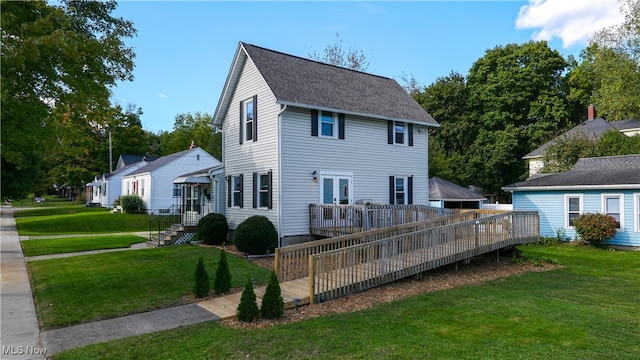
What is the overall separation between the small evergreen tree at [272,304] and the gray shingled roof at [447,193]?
22.4 meters

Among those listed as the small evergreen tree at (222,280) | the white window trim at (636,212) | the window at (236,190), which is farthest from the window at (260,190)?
the white window trim at (636,212)

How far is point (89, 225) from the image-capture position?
2578 cm

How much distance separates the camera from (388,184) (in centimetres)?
1708

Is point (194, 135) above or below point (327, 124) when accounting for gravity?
above

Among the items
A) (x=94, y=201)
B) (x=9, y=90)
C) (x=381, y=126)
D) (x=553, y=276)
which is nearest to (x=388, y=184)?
(x=381, y=126)

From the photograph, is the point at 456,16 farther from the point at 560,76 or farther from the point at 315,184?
the point at 560,76

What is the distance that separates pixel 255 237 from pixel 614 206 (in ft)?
52.1

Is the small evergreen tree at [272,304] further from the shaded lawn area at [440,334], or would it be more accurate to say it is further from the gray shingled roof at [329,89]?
the gray shingled roof at [329,89]

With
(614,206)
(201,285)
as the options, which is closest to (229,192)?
(201,285)

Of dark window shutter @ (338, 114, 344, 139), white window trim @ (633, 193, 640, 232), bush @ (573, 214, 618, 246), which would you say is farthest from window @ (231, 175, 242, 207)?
white window trim @ (633, 193, 640, 232)

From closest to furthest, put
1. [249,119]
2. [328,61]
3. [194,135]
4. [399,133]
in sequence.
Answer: [249,119] → [399,133] → [328,61] → [194,135]

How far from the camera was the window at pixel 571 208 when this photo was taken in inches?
718

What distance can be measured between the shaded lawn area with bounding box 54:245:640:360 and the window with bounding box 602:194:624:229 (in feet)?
32.8

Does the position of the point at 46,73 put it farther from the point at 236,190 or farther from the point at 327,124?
the point at 236,190
